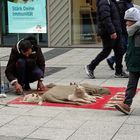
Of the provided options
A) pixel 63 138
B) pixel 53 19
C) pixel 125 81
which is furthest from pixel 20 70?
pixel 53 19

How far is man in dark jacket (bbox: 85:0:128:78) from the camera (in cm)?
921

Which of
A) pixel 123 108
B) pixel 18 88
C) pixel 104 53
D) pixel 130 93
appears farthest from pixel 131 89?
pixel 104 53

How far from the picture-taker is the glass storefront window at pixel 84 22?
1502 cm

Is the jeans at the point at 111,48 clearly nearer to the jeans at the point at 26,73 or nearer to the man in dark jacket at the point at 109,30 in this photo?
the man in dark jacket at the point at 109,30

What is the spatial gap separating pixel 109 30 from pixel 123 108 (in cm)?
301

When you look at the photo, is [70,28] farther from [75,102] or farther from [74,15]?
[75,102]

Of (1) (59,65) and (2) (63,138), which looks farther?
(1) (59,65)

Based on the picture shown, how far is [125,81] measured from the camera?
9109 mm

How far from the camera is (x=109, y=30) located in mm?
9180

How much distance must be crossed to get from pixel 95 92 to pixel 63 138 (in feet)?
7.94

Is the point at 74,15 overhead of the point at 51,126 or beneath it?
overhead

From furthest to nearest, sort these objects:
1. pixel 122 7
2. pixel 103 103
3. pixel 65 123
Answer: pixel 122 7 < pixel 103 103 < pixel 65 123

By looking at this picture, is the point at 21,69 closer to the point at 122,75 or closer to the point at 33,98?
the point at 33,98

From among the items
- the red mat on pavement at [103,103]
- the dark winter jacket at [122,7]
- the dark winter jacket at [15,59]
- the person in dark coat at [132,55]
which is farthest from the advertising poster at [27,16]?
the person in dark coat at [132,55]
